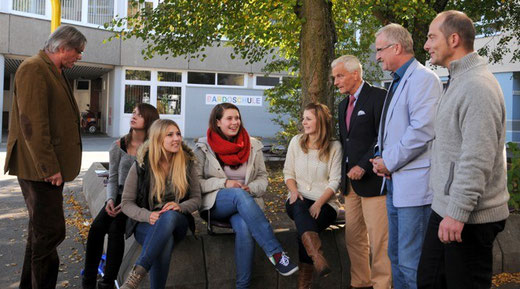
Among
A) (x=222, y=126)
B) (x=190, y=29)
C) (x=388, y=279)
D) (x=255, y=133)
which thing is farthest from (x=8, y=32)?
(x=388, y=279)

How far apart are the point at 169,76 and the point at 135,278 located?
25260 millimetres

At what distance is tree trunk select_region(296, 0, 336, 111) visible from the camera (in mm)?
7812

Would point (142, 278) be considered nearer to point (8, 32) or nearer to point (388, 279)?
point (388, 279)

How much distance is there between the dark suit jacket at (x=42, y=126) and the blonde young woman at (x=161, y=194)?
22.7 inches

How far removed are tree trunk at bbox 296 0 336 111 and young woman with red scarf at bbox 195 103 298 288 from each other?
3048 mm

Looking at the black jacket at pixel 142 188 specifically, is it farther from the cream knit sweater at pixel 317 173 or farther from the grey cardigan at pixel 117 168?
the cream knit sweater at pixel 317 173

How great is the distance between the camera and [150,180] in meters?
4.57

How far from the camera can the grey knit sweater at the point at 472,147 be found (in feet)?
8.91

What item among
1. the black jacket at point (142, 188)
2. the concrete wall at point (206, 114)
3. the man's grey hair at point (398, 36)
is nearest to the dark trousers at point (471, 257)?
the man's grey hair at point (398, 36)

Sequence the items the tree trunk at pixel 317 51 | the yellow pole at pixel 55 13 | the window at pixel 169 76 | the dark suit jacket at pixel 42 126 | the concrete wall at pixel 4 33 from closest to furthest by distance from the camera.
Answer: the dark suit jacket at pixel 42 126 → the yellow pole at pixel 55 13 → the tree trunk at pixel 317 51 → the concrete wall at pixel 4 33 → the window at pixel 169 76

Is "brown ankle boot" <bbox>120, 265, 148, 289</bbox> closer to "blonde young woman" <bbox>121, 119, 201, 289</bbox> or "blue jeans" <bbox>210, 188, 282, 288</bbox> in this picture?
"blonde young woman" <bbox>121, 119, 201, 289</bbox>

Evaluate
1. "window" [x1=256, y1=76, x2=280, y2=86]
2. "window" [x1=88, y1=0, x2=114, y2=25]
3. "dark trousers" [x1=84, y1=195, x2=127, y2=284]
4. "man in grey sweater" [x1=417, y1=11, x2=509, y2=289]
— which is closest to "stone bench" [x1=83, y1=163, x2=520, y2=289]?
"dark trousers" [x1=84, y1=195, x2=127, y2=284]

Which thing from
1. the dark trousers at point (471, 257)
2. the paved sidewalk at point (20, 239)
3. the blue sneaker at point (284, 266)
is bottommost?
the paved sidewalk at point (20, 239)

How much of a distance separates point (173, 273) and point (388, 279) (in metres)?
1.81
